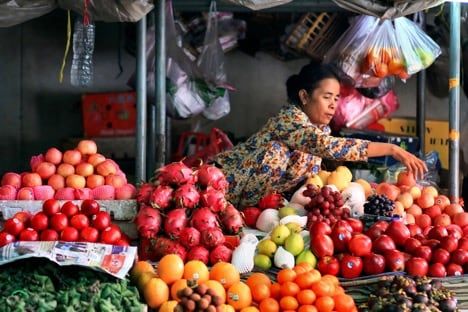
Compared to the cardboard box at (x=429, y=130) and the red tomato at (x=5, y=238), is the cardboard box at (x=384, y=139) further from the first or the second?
the red tomato at (x=5, y=238)

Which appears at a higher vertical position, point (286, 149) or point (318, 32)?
point (318, 32)

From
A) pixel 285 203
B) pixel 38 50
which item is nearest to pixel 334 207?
pixel 285 203

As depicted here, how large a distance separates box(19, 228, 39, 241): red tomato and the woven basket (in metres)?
3.39

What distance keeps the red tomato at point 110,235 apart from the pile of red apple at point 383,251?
3.12ft

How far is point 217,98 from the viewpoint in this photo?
662 centimetres

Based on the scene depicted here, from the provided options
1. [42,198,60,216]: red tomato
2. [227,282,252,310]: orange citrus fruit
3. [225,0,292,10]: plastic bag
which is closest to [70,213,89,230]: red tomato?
[42,198,60,216]: red tomato

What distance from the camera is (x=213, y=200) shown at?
3945 mm

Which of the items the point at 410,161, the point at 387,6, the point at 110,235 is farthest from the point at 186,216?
the point at 387,6

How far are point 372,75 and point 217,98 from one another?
1.43m

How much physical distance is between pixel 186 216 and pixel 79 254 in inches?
26.4

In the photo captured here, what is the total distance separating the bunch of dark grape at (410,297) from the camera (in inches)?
129

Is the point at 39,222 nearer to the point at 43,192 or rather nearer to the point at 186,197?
the point at 43,192

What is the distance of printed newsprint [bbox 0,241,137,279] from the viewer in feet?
10.9

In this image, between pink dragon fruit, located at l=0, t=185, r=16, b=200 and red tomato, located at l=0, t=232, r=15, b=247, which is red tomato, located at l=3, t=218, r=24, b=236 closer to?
red tomato, located at l=0, t=232, r=15, b=247
